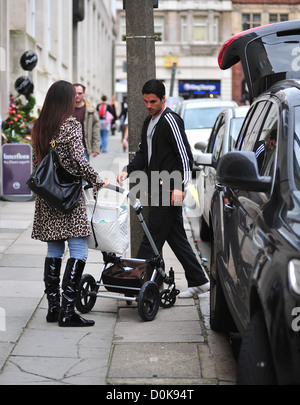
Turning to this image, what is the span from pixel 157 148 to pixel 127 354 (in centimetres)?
197

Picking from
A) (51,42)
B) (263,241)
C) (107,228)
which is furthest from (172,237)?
(51,42)

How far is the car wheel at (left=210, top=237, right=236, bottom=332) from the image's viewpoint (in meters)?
5.78

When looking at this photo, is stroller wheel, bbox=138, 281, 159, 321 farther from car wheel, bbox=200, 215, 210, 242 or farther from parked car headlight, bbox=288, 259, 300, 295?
car wheel, bbox=200, 215, 210, 242

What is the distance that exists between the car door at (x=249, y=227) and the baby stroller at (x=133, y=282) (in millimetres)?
1288

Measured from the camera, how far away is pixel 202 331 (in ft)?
19.7

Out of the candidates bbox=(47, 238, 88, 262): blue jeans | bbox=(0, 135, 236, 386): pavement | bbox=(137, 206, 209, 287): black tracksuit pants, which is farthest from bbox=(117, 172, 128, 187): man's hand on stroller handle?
bbox=(0, 135, 236, 386): pavement

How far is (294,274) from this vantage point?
319cm

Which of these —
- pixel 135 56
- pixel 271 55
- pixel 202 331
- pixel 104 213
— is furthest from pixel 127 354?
pixel 135 56

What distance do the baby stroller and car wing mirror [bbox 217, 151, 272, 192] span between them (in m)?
2.23

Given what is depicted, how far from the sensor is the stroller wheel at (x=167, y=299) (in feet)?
22.1

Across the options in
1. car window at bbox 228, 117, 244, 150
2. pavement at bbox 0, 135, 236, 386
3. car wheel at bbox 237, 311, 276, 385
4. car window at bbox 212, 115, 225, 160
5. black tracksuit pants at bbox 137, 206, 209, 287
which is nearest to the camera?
car wheel at bbox 237, 311, 276, 385

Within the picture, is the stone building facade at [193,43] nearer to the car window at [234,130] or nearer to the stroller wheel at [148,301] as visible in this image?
the car window at [234,130]

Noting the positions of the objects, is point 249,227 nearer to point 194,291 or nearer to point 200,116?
point 194,291

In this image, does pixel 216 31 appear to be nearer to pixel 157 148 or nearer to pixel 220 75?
pixel 220 75
